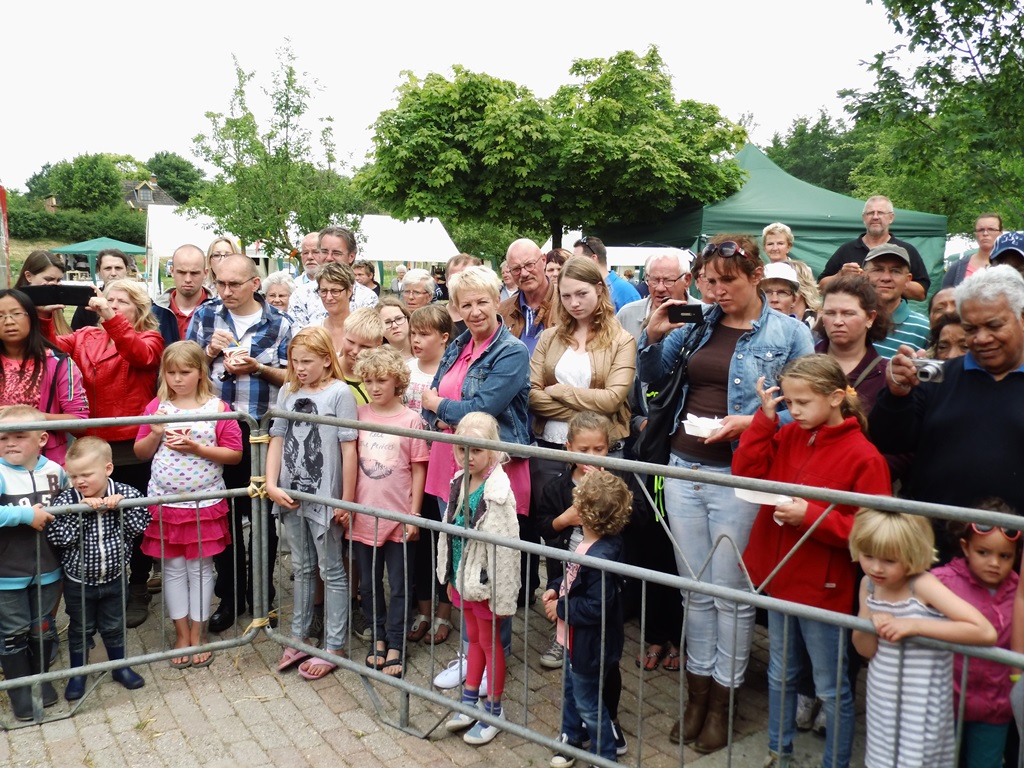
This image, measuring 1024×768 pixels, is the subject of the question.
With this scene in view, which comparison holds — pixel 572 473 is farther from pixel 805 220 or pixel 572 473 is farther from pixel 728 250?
pixel 805 220

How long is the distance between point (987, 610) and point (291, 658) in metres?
3.38

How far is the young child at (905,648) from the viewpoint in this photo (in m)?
2.47

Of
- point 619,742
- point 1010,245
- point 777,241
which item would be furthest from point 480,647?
point 777,241

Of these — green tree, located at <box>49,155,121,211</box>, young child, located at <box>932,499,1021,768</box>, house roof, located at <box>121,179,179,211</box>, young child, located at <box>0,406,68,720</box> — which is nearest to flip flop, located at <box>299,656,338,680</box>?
young child, located at <box>0,406,68,720</box>

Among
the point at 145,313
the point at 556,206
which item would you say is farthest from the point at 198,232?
the point at 145,313

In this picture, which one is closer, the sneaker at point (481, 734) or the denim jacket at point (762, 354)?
the denim jacket at point (762, 354)

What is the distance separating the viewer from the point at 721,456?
11.7 ft

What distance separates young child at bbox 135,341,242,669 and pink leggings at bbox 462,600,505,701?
160 centimetres

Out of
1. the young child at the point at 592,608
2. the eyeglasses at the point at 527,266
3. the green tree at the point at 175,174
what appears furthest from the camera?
the green tree at the point at 175,174

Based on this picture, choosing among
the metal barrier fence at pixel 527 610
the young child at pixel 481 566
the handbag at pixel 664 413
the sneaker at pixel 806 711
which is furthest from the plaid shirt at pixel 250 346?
the sneaker at pixel 806 711

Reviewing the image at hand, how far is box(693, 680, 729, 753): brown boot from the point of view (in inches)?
135

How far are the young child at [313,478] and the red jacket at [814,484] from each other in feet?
7.09

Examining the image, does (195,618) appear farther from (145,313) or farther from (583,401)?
(583,401)

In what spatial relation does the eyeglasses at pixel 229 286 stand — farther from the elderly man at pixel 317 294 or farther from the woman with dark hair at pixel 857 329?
the woman with dark hair at pixel 857 329
